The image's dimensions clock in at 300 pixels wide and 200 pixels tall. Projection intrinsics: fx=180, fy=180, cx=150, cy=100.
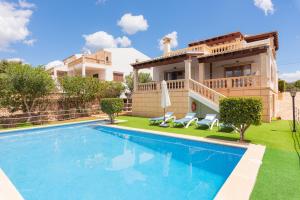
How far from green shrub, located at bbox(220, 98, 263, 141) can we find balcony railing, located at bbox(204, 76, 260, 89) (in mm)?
6542

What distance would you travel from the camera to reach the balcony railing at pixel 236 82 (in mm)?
13758

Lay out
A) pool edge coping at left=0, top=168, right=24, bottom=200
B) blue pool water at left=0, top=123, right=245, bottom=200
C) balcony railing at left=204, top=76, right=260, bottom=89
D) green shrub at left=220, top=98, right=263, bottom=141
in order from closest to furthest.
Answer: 1. pool edge coping at left=0, top=168, right=24, bottom=200
2. blue pool water at left=0, top=123, right=245, bottom=200
3. green shrub at left=220, top=98, right=263, bottom=141
4. balcony railing at left=204, top=76, right=260, bottom=89

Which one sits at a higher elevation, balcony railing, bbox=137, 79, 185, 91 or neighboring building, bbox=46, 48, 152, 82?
neighboring building, bbox=46, 48, 152, 82

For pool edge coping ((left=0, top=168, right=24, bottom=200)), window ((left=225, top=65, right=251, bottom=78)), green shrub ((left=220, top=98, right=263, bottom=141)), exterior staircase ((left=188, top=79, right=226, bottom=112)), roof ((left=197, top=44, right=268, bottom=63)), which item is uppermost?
roof ((left=197, top=44, right=268, bottom=63))

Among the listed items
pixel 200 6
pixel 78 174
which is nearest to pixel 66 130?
pixel 78 174

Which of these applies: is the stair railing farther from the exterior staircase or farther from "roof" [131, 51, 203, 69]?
"roof" [131, 51, 203, 69]

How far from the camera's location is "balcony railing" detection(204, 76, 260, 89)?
13.8 meters

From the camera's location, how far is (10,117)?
16.4 metres

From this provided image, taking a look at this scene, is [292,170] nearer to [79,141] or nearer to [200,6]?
[79,141]

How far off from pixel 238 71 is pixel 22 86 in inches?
774

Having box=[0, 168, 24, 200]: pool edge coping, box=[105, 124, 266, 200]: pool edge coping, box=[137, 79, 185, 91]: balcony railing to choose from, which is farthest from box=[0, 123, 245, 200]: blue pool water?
box=[137, 79, 185, 91]: balcony railing

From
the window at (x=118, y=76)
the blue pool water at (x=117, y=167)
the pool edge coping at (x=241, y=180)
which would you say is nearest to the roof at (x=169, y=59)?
the blue pool water at (x=117, y=167)

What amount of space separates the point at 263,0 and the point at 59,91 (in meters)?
21.5

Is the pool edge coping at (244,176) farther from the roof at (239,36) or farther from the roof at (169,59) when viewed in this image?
the roof at (239,36)
